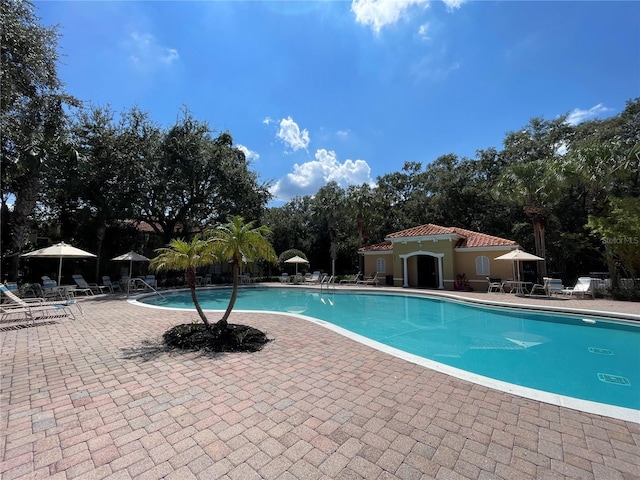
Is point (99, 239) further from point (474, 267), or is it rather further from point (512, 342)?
point (474, 267)

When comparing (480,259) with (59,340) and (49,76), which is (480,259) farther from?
(49,76)

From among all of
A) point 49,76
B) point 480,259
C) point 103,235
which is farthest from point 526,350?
point 103,235

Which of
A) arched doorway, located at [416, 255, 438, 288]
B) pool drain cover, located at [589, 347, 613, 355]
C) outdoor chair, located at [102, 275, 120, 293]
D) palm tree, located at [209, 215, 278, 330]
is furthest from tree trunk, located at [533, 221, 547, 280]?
outdoor chair, located at [102, 275, 120, 293]

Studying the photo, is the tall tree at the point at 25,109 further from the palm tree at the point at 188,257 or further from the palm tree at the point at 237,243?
the palm tree at the point at 237,243

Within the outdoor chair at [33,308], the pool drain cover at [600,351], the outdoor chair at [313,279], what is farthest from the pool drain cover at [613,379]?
the outdoor chair at [313,279]

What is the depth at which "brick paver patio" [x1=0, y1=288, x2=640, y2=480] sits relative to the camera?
2439 millimetres

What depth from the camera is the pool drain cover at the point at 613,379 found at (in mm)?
5227

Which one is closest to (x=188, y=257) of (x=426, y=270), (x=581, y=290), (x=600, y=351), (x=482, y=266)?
(x=600, y=351)

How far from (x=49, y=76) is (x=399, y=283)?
70.1 feet

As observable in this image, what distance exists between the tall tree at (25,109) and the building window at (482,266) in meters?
22.5

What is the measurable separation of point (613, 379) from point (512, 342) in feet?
8.68

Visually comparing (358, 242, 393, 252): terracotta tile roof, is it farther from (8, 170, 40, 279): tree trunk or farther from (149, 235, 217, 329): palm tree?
(8, 170, 40, 279): tree trunk

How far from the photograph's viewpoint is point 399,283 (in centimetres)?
2136

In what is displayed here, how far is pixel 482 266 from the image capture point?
18.4 m
